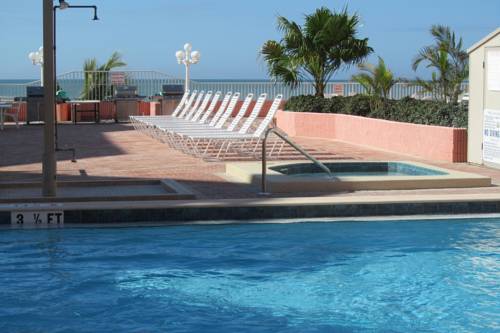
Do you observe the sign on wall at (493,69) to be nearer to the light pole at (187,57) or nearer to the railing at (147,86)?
the railing at (147,86)

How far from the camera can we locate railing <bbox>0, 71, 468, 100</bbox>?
2752cm

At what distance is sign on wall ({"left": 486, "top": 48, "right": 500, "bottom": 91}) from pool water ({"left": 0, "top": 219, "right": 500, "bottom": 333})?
3.77m

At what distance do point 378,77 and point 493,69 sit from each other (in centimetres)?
664

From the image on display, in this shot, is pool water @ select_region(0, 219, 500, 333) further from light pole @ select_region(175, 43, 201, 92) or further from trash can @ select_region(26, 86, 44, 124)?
light pole @ select_region(175, 43, 201, 92)

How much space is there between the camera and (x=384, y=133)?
53.4ft

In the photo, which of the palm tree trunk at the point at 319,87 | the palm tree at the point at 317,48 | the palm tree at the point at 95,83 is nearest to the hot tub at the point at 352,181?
the palm tree at the point at 317,48

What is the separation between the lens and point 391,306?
6.71 metres

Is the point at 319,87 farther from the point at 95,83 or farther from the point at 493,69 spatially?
the point at 493,69

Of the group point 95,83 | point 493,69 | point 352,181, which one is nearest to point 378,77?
point 493,69

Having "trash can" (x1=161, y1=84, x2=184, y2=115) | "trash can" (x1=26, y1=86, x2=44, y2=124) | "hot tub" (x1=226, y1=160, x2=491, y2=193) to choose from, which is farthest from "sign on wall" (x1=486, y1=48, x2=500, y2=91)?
"trash can" (x1=161, y1=84, x2=184, y2=115)

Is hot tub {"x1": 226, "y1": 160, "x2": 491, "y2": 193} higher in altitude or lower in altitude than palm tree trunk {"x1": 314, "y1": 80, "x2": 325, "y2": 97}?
lower

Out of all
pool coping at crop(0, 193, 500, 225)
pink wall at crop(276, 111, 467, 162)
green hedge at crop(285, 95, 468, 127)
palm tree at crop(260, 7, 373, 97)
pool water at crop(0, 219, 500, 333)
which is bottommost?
pool water at crop(0, 219, 500, 333)

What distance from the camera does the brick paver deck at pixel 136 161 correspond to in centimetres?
1091

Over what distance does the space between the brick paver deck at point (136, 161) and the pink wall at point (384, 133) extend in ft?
0.90
